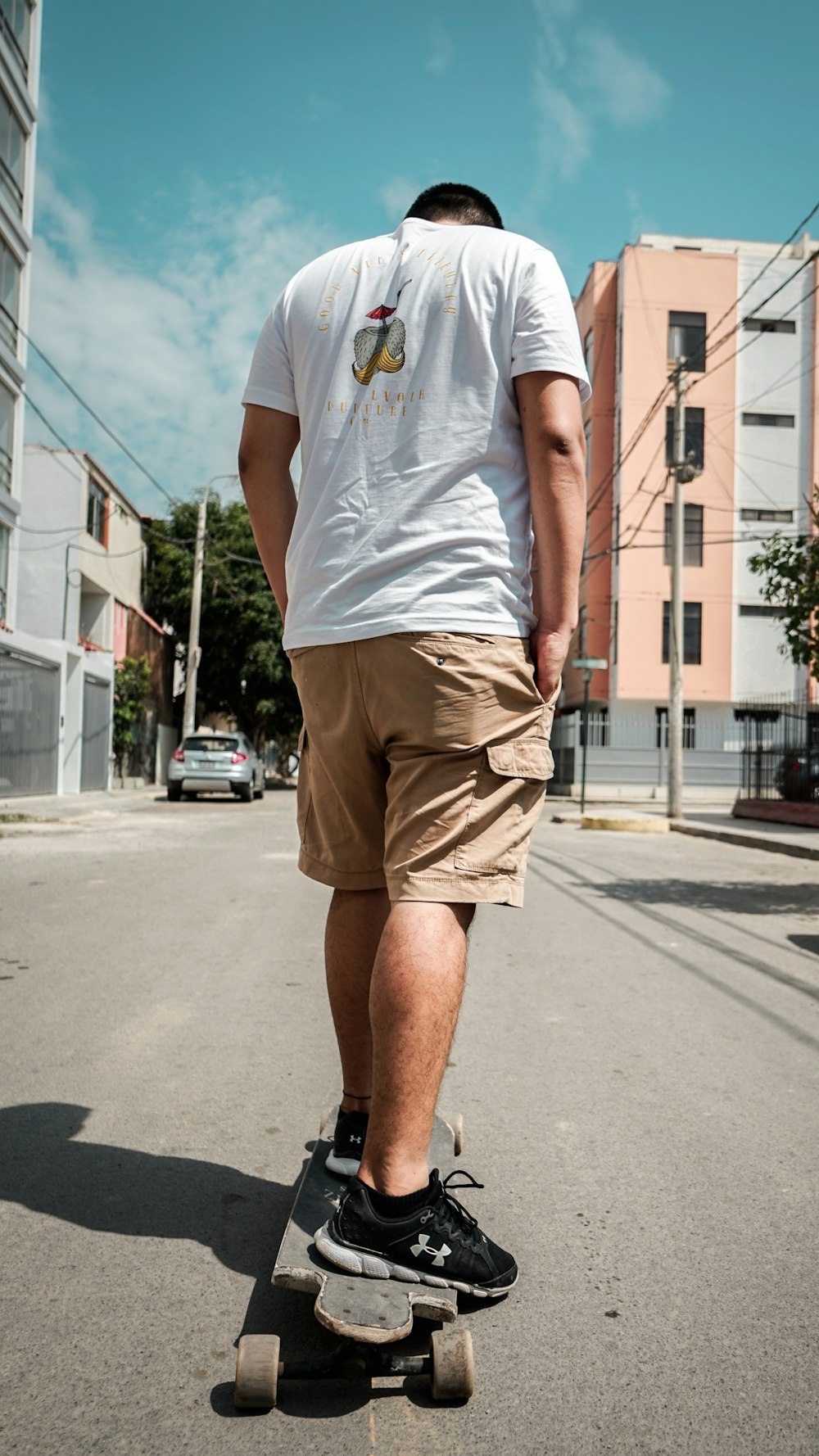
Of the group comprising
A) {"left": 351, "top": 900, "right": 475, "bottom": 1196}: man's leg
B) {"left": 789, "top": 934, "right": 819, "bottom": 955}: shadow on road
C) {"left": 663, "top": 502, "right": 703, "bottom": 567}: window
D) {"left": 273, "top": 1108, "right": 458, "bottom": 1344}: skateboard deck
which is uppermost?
{"left": 663, "top": 502, "right": 703, "bottom": 567}: window

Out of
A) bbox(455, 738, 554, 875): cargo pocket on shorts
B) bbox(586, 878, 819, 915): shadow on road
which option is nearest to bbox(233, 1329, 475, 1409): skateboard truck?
bbox(455, 738, 554, 875): cargo pocket on shorts

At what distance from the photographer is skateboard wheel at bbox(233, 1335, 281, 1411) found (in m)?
1.58

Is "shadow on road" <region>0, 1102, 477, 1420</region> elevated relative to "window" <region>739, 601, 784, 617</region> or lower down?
lower down

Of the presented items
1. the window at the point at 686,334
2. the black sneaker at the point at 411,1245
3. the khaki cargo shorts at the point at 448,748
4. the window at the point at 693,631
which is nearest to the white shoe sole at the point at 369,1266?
the black sneaker at the point at 411,1245

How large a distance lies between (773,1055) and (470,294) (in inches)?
109

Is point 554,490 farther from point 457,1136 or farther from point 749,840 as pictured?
point 749,840

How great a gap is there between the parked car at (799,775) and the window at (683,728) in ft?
43.0

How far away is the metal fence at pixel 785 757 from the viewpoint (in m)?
19.0

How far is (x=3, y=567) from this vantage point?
80.5ft

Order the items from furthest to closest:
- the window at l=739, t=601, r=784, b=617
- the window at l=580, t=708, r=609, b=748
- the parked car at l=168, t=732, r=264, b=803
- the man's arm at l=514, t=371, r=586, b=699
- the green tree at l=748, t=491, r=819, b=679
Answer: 1. the window at l=739, t=601, r=784, b=617
2. the window at l=580, t=708, r=609, b=748
3. the parked car at l=168, t=732, r=264, b=803
4. the green tree at l=748, t=491, r=819, b=679
5. the man's arm at l=514, t=371, r=586, b=699

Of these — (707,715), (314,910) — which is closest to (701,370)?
(707,715)

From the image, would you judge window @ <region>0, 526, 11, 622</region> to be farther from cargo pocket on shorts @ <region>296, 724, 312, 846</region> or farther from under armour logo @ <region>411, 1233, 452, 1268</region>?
under armour logo @ <region>411, 1233, 452, 1268</region>

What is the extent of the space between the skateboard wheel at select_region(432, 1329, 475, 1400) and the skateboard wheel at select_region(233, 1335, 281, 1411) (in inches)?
9.1

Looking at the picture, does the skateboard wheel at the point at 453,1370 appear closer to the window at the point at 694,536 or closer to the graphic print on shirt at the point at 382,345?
the graphic print on shirt at the point at 382,345
